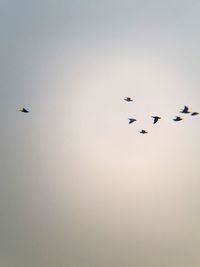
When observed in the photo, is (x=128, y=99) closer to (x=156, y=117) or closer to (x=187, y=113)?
(x=156, y=117)

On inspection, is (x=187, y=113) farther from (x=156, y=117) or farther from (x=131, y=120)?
(x=131, y=120)

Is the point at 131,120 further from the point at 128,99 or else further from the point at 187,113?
the point at 187,113

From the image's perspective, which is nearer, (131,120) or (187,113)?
(187,113)

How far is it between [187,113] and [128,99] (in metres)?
7.54

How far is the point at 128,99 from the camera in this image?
143ft

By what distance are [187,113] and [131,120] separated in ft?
24.4

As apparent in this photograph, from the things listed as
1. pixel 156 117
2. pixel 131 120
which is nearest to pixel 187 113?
pixel 156 117

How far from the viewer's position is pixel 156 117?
141 feet

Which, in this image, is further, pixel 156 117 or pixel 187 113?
pixel 156 117

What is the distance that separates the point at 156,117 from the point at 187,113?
15.3 ft

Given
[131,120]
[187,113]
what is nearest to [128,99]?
[131,120]

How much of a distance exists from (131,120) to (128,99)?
2536 mm

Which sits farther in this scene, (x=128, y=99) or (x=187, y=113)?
(x=128, y=99)

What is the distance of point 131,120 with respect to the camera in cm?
4434
